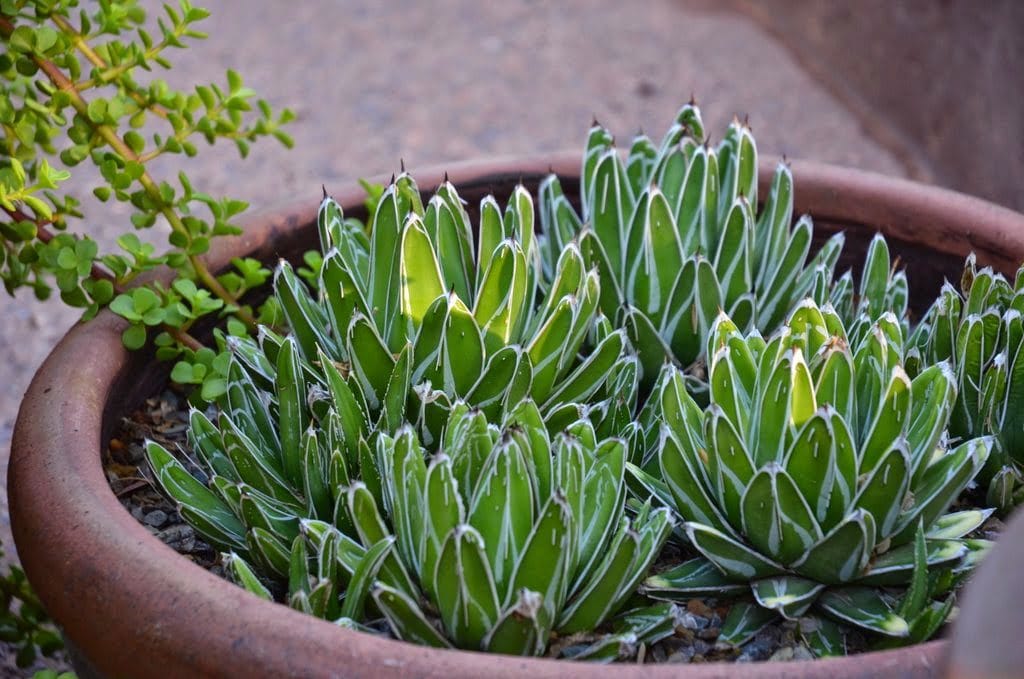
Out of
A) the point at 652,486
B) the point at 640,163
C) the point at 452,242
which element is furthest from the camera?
the point at 640,163

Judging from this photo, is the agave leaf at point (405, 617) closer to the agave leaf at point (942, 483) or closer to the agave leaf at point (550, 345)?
the agave leaf at point (550, 345)

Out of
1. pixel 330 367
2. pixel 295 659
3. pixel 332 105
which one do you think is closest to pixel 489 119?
pixel 332 105

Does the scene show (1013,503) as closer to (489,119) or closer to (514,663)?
(514,663)

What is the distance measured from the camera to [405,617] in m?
0.94

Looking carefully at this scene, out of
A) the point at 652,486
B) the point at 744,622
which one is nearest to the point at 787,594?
the point at 744,622

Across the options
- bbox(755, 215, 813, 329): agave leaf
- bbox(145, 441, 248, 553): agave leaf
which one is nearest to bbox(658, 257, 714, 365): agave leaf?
bbox(755, 215, 813, 329): agave leaf

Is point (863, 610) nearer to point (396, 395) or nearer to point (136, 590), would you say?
point (396, 395)

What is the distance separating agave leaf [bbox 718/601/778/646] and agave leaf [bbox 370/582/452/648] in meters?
0.27

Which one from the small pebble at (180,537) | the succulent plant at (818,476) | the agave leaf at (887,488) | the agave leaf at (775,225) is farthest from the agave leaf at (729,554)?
the small pebble at (180,537)

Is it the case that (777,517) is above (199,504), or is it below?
above

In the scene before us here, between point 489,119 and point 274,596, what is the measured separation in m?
2.68

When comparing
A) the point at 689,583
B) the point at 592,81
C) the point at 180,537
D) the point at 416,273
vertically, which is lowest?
the point at 592,81

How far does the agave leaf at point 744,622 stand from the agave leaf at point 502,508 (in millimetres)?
227

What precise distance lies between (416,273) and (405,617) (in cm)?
37
